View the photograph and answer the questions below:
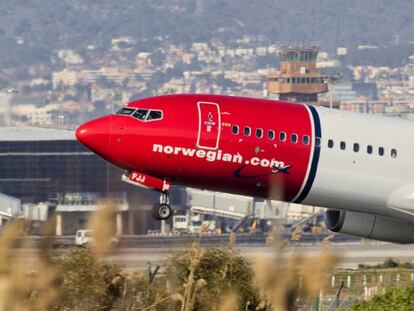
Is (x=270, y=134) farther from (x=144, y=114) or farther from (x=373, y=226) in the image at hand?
(x=373, y=226)

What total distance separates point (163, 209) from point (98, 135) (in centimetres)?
282

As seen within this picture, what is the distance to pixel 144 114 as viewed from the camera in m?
44.6

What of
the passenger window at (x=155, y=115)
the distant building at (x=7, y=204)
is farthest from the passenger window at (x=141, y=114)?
the distant building at (x=7, y=204)

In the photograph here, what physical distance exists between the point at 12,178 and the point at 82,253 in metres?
125

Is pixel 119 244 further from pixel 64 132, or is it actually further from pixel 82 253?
pixel 64 132

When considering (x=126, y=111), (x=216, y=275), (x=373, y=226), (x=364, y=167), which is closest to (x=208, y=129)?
(x=126, y=111)

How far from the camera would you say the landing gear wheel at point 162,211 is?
44.4 meters

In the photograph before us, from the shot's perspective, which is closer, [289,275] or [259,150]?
[289,275]

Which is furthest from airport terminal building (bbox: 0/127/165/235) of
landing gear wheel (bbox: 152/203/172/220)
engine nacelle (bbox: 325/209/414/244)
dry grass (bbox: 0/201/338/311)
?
dry grass (bbox: 0/201/338/311)

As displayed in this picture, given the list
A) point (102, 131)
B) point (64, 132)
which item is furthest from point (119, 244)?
point (64, 132)

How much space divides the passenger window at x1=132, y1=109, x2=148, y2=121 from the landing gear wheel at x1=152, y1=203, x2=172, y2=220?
8.18ft

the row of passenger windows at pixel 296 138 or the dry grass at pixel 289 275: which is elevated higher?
the dry grass at pixel 289 275

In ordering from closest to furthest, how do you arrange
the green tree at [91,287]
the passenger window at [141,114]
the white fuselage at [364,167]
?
the green tree at [91,287] < the passenger window at [141,114] < the white fuselage at [364,167]

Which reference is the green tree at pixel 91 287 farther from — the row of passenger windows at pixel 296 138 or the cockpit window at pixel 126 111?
the cockpit window at pixel 126 111
